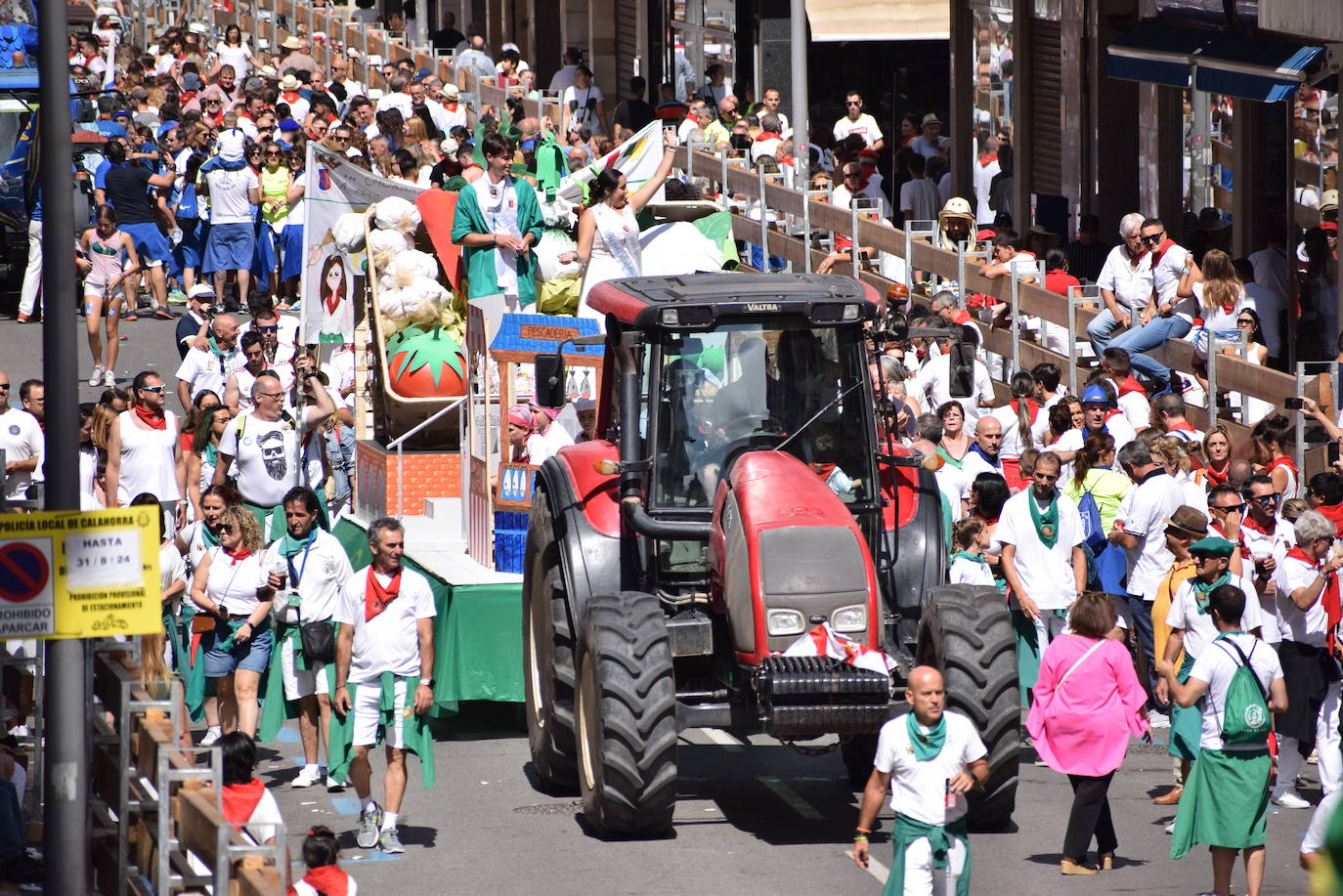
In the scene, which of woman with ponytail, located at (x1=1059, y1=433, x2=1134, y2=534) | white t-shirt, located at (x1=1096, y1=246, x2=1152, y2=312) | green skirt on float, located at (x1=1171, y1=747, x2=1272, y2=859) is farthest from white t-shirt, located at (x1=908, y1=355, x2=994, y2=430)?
green skirt on float, located at (x1=1171, y1=747, x2=1272, y2=859)

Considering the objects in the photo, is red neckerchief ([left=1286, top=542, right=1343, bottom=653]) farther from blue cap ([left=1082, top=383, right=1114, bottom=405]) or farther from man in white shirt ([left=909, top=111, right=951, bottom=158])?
man in white shirt ([left=909, top=111, right=951, bottom=158])

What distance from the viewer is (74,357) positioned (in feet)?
27.3

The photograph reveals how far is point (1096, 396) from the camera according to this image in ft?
45.2

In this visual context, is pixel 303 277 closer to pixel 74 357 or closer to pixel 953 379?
pixel 953 379

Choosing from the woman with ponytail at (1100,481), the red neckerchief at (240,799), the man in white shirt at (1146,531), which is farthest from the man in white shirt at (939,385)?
the red neckerchief at (240,799)

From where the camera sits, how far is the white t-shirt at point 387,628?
10852 millimetres

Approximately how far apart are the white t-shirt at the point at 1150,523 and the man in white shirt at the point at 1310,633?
4.38 feet

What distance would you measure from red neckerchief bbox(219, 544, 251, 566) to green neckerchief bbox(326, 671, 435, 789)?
1521 mm

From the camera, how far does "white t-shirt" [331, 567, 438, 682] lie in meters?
10.9

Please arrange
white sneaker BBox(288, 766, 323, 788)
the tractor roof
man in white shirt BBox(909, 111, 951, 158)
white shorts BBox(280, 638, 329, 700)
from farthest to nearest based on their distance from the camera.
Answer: man in white shirt BBox(909, 111, 951, 158) → white shorts BBox(280, 638, 329, 700) → white sneaker BBox(288, 766, 323, 788) → the tractor roof

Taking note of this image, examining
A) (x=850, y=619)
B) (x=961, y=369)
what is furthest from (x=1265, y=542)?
(x=850, y=619)

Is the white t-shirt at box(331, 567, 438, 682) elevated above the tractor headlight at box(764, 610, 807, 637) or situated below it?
below

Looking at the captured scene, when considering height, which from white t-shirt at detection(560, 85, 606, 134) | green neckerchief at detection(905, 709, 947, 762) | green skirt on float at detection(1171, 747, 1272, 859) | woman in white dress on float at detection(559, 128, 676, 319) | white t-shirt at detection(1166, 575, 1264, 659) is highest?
white t-shirt at detection(560, 85, 606, 134)

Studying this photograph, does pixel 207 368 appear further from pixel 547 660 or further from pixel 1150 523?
pixel 1150 523
